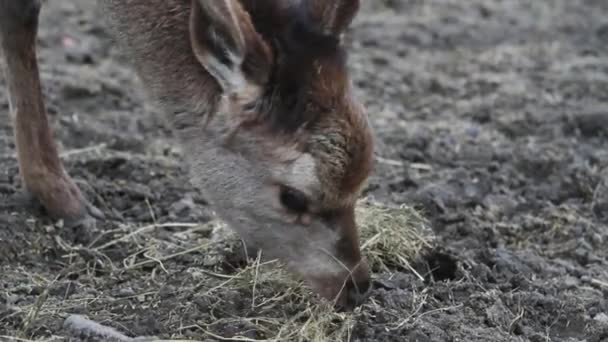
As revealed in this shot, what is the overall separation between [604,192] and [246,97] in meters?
3.28

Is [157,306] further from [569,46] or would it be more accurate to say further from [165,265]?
[569,46]

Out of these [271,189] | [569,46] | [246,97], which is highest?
[246,97]

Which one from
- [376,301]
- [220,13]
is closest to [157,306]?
[376,301]

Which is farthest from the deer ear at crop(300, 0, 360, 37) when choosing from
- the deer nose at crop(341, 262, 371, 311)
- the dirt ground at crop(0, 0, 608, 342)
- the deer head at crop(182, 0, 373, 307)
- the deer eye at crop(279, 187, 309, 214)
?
the dirt ground at crop(0, 0, 608, 342)

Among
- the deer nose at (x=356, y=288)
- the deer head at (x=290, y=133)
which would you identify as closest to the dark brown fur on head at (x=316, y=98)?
the deer head at (x=290, y=133)

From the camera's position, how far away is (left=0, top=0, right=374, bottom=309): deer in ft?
17.3

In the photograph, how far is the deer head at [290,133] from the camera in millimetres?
5266

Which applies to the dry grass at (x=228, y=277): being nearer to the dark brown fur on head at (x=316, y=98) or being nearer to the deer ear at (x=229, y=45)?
the dark brown fur on head at (x=316, y=98)

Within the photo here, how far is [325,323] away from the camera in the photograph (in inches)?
211

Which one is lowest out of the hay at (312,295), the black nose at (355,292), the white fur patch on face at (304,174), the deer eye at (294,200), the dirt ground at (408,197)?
the dirt ground at (408,197)

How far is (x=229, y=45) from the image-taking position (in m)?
5.20

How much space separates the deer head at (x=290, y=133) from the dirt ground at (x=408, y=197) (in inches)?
11.2

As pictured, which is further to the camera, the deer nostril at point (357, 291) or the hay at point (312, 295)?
the deer nostril at point (357, 291)

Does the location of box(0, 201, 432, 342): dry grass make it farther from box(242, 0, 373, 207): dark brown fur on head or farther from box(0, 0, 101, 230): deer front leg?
→ box(242, 0, 373, 207): dark brown fur on head
